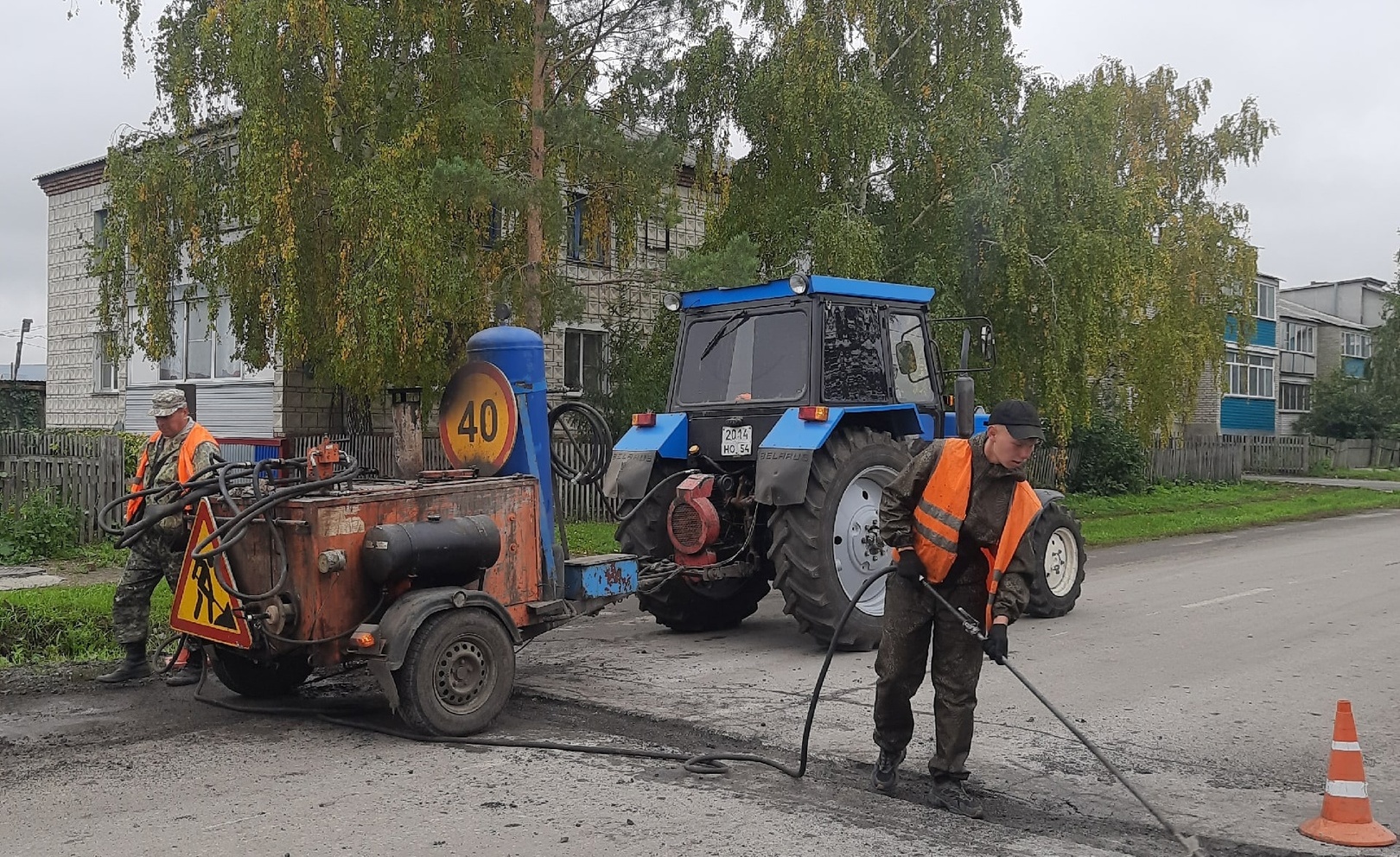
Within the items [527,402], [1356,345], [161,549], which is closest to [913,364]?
[527,402]

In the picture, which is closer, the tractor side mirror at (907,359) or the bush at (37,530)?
the tractor side mirror at (907,359)

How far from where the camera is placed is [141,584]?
25.7 ft

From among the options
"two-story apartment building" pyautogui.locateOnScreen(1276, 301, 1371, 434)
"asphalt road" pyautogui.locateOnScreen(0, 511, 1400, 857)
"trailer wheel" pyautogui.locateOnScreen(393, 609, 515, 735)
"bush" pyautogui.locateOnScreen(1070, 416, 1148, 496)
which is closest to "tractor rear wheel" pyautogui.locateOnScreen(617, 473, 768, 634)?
"asphalt road" pyautogui.locateOnScreen(0, 511, 1400, 857)

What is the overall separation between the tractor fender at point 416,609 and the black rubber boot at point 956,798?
249 centimetres

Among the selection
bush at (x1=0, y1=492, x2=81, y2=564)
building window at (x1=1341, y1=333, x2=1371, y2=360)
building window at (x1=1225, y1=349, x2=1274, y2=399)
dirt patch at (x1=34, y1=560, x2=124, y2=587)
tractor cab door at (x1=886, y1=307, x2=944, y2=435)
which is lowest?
dirt patch at (x1=34, y1=560, x2=124, y2=587)

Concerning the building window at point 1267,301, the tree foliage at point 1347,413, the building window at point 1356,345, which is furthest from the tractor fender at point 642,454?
the building window at point 1356,345

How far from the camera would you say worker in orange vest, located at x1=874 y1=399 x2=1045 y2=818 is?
17.6ft

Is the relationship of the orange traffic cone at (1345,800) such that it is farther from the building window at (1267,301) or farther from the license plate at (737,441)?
the building window at (1267,301)

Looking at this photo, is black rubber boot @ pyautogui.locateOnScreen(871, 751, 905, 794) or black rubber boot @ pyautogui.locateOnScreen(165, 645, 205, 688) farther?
black rubber boot @ pyautogui.locateOnScreen(165, 645, 205, 688)

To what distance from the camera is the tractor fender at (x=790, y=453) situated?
8.64 meters

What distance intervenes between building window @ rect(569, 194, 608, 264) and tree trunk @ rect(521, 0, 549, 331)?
2.03 ft

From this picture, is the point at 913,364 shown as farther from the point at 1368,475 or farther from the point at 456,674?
the point at 1368,475

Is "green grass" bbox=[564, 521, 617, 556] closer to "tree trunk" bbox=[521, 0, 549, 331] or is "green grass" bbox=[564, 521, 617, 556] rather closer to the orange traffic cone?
"tree trunk" bbox=[521, 0, 549, 331]

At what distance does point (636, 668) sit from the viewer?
8312 mm
